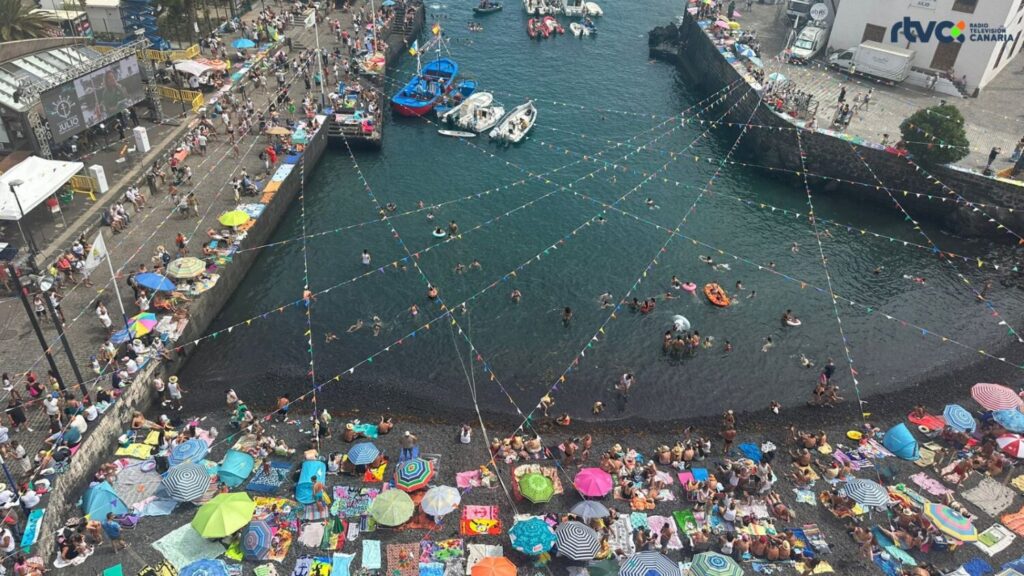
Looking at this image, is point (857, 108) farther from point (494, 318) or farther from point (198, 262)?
point (198, 262)

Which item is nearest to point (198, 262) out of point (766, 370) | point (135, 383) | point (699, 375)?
point (135, 383)

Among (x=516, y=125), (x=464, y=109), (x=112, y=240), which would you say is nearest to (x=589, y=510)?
(x=112, y=240)

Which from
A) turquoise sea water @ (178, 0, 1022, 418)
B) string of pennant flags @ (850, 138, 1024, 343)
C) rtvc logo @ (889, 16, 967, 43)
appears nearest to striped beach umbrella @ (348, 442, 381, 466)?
turquoise sea water @ (178, 0, 1022, 418)

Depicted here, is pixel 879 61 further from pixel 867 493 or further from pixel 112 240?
pixel 112 240

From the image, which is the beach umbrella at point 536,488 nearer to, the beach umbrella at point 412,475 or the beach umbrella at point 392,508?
the beach umbrella at point 412,475

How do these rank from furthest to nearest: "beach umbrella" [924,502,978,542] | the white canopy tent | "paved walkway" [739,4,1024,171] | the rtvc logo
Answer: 1. the rtvc logo
2. "paved walkway" [739,4,1024,171]
3. the white canopy tent
4. "beach umbrella" [924,502,978,542]

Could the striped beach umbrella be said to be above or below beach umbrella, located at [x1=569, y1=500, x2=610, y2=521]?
below

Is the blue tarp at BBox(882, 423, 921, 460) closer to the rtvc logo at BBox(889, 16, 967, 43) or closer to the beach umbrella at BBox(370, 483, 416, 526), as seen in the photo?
the beach umbrella at BBox(370, 483, 416, 526)

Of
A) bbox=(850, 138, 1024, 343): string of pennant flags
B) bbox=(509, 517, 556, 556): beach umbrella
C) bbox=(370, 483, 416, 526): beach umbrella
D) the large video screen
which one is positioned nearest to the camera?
bbox=(509, 517, 556, 556): beach umbrella
